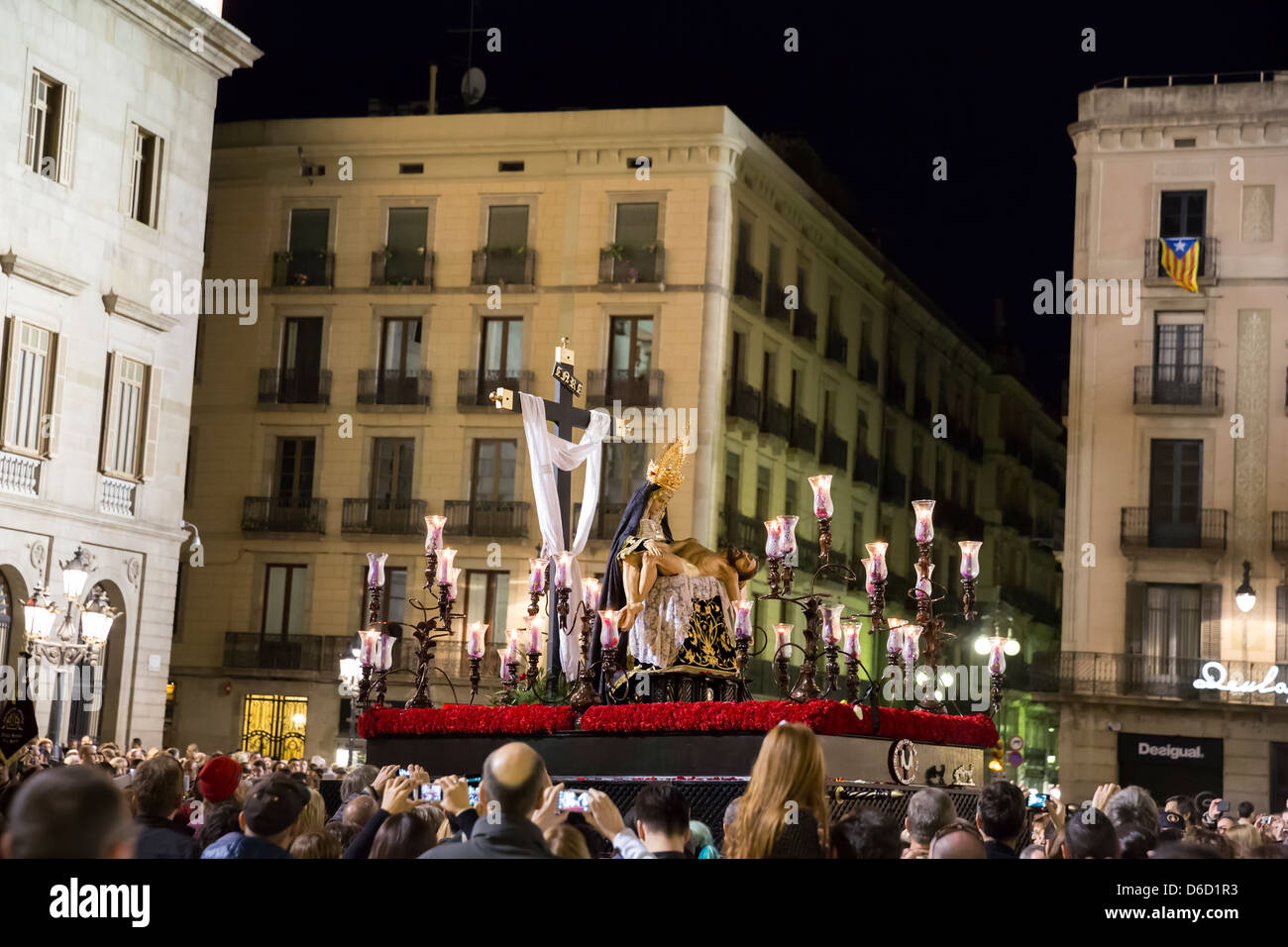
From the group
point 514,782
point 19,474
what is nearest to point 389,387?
point 19,474

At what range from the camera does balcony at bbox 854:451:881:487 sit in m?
45.4

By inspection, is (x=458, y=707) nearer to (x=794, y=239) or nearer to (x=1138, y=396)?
(x=1138, y=396)

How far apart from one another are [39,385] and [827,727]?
16.5m

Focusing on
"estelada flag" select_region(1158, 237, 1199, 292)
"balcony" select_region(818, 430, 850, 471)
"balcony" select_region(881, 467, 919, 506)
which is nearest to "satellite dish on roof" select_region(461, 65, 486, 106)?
"balcony" select_region(818, 430, 850, 471)

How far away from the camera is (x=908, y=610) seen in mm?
49125

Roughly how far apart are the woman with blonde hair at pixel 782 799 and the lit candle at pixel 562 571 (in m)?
10.3

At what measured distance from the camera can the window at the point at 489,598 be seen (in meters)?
38.4

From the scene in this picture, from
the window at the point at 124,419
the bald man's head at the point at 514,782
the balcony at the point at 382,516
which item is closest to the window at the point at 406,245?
the balcony at the point at 382,516

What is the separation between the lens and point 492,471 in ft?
129

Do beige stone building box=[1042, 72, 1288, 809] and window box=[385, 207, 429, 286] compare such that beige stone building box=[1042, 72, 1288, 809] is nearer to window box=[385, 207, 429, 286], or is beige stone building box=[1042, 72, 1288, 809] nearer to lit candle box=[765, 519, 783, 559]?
window box=[385, 207, 429, 286]

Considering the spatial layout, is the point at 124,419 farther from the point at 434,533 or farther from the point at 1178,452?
the point at 1178,452

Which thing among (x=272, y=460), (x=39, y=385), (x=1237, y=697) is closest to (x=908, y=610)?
(x=1237, y=697)

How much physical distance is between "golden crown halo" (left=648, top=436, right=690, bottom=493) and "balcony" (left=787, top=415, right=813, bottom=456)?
968 inches

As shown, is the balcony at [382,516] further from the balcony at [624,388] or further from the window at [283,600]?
the balcony at [624,388]
